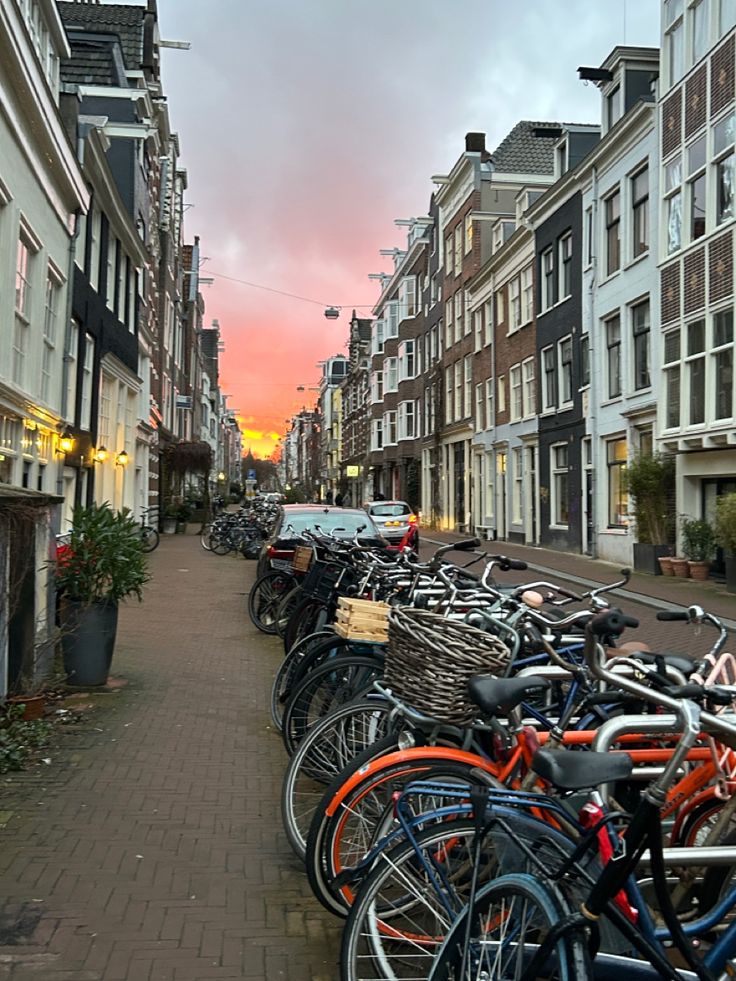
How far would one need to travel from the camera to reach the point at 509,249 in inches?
1138

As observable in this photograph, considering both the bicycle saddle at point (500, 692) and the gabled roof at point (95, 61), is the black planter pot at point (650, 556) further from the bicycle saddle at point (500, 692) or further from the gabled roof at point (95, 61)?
the gabled roof at point (95, 61)

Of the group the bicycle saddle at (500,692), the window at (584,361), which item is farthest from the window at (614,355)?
the bicycle saddle at (500,692)

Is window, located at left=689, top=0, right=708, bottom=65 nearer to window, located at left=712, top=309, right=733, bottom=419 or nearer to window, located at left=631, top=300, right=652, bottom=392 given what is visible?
window, located at left=631, top=300, right=652, bottom=392

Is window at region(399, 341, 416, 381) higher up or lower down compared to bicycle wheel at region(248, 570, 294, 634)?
higher up

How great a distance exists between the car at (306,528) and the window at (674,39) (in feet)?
40.9

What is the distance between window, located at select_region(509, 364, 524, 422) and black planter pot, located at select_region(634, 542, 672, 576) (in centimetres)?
1120

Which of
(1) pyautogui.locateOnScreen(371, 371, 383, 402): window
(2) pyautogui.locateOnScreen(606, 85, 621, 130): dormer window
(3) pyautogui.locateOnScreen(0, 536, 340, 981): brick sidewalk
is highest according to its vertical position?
(2) pyautogui.locateOnScreen(606, 85, 621, 130): dormer window

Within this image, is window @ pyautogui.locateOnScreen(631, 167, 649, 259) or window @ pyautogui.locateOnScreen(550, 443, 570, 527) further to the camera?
window @ pyautogui.locateOnScreen(550, 443, 570, 527)

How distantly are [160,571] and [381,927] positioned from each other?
55.2 feet

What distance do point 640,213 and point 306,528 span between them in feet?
44.1

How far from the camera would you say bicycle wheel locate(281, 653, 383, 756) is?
440 cm

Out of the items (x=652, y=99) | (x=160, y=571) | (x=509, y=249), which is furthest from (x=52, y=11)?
(x=509, y=249)

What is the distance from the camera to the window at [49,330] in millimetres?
14287

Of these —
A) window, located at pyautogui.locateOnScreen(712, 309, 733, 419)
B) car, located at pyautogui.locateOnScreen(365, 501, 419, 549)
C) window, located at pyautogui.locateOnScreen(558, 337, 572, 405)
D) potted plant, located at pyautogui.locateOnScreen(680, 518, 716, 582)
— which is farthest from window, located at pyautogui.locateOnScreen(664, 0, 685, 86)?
car, located at pyautogui.locateOnScreen(365, 501, 419, 549)
